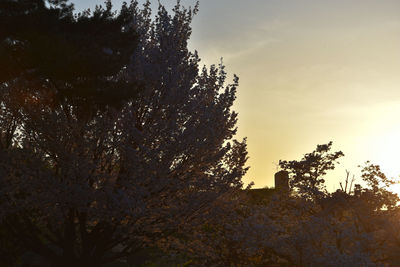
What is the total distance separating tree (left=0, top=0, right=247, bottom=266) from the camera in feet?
30.6

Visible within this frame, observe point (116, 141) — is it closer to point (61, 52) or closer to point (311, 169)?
point (61, 52)

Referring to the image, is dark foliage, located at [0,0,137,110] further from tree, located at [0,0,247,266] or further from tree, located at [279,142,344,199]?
tree, located at [279,142,344,199]

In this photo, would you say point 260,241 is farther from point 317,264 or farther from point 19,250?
point 19,250

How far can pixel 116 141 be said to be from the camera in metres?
9.97

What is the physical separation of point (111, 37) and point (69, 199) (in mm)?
3700

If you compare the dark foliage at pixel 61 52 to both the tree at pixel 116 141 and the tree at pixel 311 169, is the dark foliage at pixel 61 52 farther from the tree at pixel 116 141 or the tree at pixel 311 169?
the tree at pixel 311 169

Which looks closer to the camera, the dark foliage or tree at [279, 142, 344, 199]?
the dark foliage

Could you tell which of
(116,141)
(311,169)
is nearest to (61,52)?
(116,141)

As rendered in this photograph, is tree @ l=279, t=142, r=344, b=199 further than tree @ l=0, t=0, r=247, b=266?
Yes

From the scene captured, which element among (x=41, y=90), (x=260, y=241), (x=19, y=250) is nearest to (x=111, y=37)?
(x=41, y=90)

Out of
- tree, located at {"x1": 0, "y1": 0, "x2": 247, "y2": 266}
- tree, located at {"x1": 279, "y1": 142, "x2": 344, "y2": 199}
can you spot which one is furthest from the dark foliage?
tree, located at {"x1": 279, "y1": 142, "x2": 344, "y2": 199}

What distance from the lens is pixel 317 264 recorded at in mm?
15555

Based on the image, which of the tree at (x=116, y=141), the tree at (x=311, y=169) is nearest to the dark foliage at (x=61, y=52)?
the tree at (x=116, y=141)

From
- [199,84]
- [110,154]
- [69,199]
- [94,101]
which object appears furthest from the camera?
[199,84]
